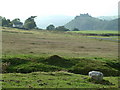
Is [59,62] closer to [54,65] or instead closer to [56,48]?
[54,65]

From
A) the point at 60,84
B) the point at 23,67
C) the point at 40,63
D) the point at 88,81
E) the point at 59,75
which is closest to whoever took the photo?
the point at 60,84

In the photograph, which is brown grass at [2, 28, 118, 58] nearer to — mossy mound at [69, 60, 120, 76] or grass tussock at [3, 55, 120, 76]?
grass tussock at [3, 55, 120, 76]

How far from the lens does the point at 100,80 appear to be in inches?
987

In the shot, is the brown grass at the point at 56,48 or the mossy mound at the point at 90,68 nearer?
the mossy mound at the point at 90,68

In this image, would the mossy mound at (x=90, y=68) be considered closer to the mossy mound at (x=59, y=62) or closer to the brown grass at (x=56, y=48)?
the mossy mound at (x=59, y=62)

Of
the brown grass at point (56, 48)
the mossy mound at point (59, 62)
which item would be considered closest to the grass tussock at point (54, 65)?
the mossy mound at point (59, 62)

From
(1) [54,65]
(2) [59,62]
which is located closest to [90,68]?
(2) [59,62]

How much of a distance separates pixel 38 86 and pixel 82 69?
14.4 metres

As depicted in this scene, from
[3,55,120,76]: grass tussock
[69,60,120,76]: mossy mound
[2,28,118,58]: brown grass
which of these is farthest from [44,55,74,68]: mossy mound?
[2,28,118,58]: brown grass

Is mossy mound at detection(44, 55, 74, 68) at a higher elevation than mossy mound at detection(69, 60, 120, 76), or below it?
higher

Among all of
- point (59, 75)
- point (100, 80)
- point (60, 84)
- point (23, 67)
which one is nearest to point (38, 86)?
→ point (60, 84)

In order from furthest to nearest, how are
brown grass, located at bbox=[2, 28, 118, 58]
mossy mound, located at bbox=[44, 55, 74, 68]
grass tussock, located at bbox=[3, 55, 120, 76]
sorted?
brown grass, located at bbox=[2, 28, 118, 58] → mossy mound, located at bbox=[44, 55, 74, 68] → grass tussock, located at bbox=[3, 55, 120, 76]

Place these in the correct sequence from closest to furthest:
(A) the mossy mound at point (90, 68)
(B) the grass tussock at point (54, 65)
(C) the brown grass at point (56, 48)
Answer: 1. (B) the grass tussock at point (54, 65)
2. (A) the mossy mound at point (90, 68)
3. (C) the brown grass at point (56, 48)

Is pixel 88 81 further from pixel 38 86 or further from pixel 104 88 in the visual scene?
pixel 38 86
